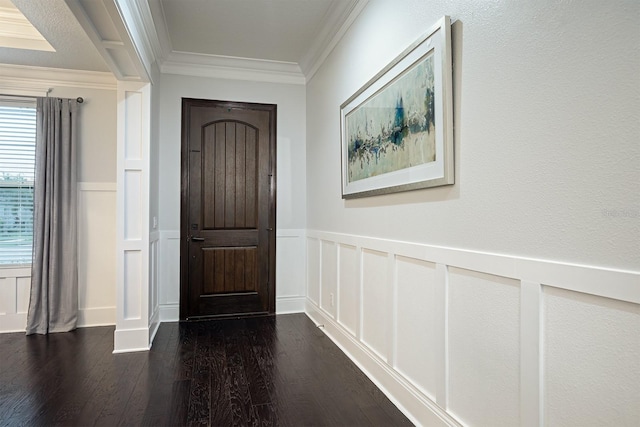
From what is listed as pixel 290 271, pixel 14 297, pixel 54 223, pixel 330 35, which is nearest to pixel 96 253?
pixel 54 223

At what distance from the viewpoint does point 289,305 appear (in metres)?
4.09

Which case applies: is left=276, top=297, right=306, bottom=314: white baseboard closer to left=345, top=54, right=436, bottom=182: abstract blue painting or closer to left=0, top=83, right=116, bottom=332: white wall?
left=0, top=83, right=116, bottom=332: white wall

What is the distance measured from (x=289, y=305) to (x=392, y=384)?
6.79 feet

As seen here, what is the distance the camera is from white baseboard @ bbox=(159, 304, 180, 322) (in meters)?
3.75

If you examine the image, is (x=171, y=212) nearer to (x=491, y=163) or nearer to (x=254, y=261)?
(x=254, y=261)

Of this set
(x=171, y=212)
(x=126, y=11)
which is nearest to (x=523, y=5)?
(x=126, y=11)

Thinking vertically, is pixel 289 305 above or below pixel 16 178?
below

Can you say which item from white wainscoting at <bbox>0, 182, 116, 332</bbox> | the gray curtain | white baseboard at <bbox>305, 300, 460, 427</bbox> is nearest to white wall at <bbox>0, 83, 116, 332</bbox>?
white wainscoting at <bbox>0, 182, 116, 332</bbox>

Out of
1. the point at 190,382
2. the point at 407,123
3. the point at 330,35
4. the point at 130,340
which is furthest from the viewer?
the point at 330,35

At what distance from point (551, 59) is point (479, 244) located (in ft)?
2.24

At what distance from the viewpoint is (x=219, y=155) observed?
12.8 ft

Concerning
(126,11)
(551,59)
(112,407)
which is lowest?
(112,407)

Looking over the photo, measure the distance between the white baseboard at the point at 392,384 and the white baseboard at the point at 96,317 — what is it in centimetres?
216

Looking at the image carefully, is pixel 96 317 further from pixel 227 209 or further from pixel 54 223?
pixel 227 209
